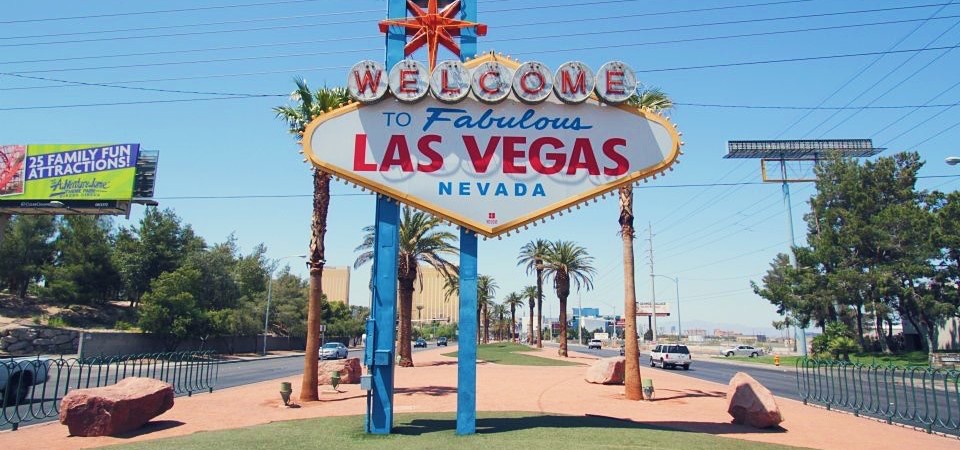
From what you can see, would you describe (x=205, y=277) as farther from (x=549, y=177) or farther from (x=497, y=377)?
(x=549, y=177)

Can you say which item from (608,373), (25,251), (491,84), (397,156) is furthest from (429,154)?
(25,251)

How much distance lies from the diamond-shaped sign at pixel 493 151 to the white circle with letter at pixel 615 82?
255mm

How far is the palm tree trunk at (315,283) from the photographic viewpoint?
18.0m

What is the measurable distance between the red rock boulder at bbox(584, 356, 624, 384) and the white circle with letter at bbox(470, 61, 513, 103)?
16.1 m

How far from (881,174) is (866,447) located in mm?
47703

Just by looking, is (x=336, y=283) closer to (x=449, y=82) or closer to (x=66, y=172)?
(x=66, y=172)

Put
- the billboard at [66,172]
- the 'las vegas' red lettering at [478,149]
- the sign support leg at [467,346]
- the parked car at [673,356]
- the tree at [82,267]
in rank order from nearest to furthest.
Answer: the sign support leg at [467,346], the 'las vegas' red lettering at [478,149], the billboard at [66,172], the parked car at [673,356], the tree at [82,267]

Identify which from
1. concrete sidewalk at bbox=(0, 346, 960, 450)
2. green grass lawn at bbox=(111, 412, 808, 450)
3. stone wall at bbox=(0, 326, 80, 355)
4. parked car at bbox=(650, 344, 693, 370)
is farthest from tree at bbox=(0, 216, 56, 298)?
parked car at bbox=(650, 344, 693, 370)

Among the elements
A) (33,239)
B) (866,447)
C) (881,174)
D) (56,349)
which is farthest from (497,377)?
(33,239)

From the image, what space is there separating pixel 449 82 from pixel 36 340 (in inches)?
1611

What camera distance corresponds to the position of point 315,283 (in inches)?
737

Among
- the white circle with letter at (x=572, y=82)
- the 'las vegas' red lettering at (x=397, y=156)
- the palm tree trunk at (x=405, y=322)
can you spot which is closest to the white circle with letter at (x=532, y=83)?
the white circle with letter at (x=572, y=82)

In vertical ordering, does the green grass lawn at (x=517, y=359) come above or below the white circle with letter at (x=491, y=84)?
below

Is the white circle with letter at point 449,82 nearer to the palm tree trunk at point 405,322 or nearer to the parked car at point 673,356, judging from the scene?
the palm tree trunk at point 405,322
